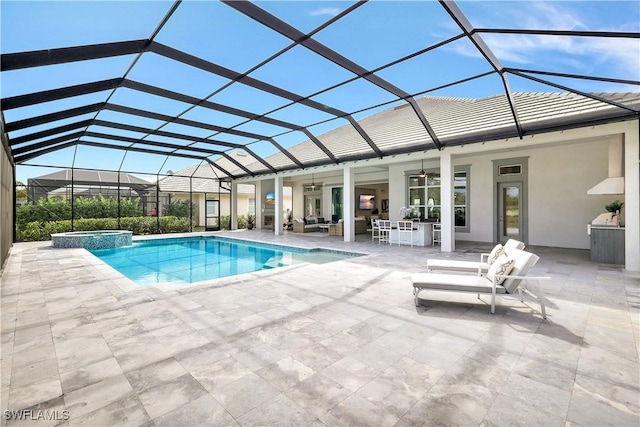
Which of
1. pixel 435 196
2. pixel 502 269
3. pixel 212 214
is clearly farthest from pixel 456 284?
pixel 212 214

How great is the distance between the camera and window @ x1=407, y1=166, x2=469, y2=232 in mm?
11367

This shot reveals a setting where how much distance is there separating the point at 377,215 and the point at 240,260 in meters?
10.7

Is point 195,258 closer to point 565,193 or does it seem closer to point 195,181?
point 195,181

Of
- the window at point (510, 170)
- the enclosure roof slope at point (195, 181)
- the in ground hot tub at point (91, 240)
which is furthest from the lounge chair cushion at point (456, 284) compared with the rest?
the enclosure roof slope at point (195, 181)

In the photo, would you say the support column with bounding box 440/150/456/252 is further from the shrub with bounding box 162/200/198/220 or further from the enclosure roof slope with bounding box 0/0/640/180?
the shrub with bounding box 162/200/198/220

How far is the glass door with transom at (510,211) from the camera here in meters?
10.1

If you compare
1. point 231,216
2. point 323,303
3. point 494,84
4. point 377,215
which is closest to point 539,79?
point 494,84

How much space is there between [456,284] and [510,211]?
8.18 m

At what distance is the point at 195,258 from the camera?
31.5ft

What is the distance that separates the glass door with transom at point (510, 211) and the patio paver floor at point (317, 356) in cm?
583

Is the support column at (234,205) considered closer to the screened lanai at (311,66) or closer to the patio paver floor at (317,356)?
the screened lanai at (311,66)

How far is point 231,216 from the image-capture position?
717 inches

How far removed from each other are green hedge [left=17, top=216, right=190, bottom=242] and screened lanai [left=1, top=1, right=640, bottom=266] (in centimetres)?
433

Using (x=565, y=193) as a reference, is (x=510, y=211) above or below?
below
